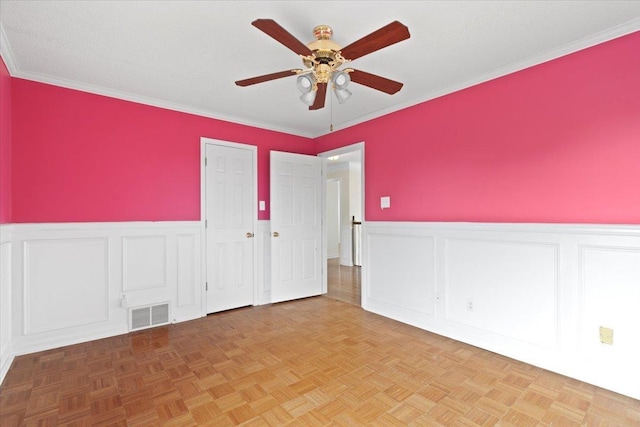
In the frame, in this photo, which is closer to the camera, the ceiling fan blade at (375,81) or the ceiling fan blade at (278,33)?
the ceiling fan blade at (278,33)

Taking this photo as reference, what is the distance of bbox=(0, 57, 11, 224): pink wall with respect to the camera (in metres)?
2.46

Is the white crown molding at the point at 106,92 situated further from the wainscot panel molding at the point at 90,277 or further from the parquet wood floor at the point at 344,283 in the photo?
the parquet wood floor at the point at 344,283

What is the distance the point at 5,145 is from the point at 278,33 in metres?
2.59

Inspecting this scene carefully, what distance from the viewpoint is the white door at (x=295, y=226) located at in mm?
4332

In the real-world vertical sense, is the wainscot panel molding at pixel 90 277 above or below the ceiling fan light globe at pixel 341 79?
below

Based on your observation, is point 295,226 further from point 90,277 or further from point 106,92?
point 106,92

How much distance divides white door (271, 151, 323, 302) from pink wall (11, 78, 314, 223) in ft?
3.33

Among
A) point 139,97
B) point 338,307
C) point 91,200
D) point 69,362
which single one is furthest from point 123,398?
point 139,97

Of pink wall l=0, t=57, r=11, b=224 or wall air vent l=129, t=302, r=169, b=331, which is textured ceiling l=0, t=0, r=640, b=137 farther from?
wall air vent l=129, t=302, r=169, b=331

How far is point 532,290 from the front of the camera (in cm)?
254

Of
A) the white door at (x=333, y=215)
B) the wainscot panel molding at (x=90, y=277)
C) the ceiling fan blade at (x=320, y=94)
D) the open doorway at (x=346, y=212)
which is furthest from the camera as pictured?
the white door at (x=333, y=215)

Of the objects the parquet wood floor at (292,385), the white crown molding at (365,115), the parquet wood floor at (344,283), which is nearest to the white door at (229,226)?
the white crown molding at (365,115)

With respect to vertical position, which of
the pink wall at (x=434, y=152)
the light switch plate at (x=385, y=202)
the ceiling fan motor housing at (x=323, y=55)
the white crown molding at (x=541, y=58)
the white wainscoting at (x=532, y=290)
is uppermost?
the white crown molding at (x=541, y=58)

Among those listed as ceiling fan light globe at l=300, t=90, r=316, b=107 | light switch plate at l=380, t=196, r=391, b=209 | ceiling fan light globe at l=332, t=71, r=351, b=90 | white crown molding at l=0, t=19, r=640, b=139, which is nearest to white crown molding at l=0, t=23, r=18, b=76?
white crown molding at l=0, t=19, r=640, b=139
